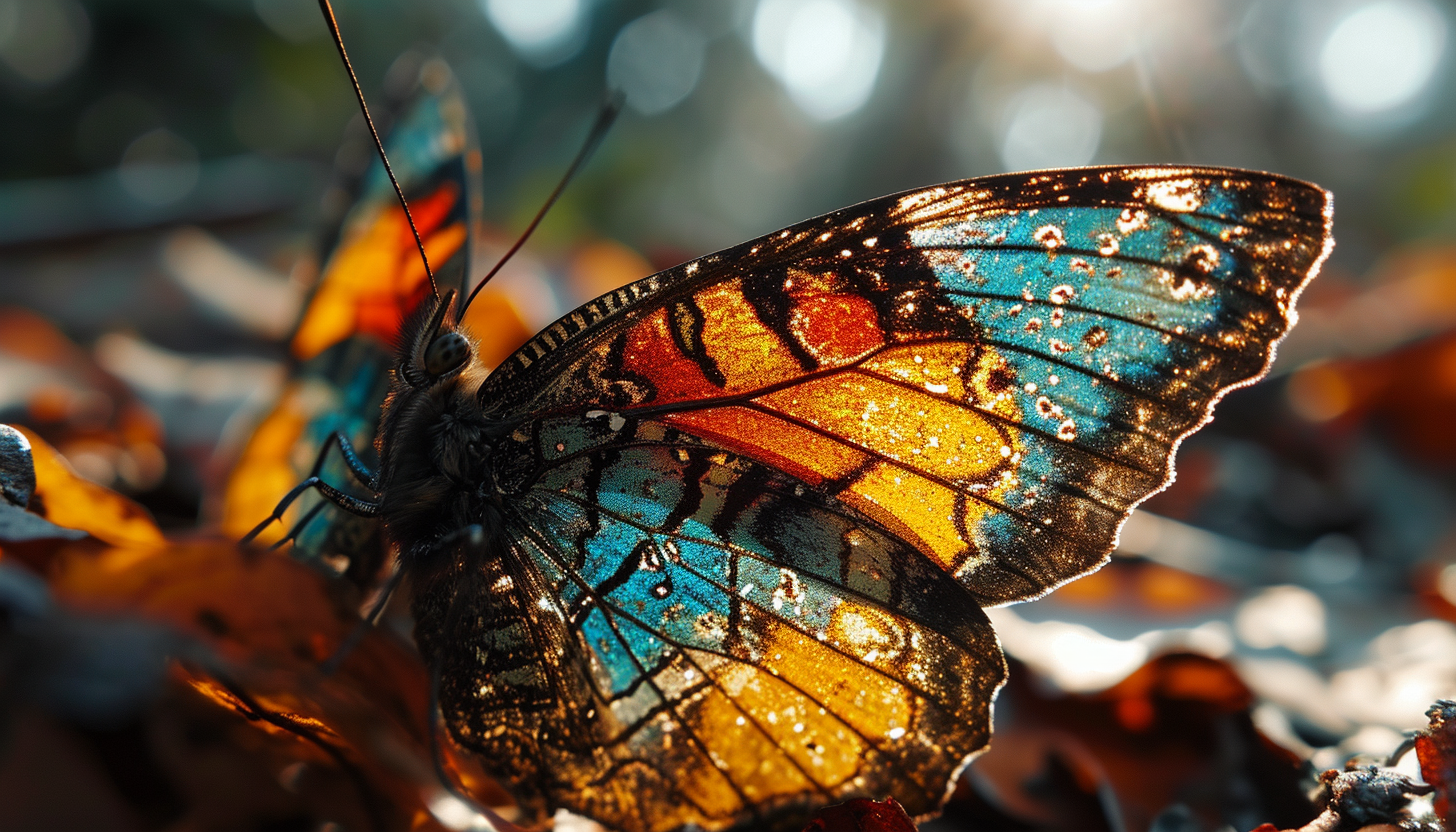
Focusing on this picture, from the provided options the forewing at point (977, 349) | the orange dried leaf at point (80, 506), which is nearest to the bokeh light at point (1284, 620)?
the forewing at point (977, 349)

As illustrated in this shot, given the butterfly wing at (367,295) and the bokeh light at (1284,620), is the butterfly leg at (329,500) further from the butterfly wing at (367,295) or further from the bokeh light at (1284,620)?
the bokeh light at (1284,620)

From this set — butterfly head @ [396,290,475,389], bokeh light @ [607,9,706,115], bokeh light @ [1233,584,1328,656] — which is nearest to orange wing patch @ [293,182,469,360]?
butterfly head @ [396,290,475,389]

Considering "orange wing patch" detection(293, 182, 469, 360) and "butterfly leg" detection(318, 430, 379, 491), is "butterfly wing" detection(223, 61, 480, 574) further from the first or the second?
"butterfly leg" detection(318, 430, 379, 491)

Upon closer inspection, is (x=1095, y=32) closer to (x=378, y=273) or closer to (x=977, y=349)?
(x=378, y=273)

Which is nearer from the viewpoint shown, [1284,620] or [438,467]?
[438,467]

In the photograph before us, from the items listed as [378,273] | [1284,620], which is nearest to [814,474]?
[378,273]

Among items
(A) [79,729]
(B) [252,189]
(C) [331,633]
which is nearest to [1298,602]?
(C) [331,633]

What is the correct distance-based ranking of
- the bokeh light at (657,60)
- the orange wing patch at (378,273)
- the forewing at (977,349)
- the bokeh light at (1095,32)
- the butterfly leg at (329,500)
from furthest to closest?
the bokeh light at (1095,32) → the bokeh light at (657,60) → the orange wing patch at (378,273) → the butterfly leg at (329,500) → the forewing at (977,349)
